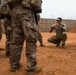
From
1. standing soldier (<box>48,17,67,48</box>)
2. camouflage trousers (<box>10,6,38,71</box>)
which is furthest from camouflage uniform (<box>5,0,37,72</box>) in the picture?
standing soldier (<box>48,17,67,48</box>)

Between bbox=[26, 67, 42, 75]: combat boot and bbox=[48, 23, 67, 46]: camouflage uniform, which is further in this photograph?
bbox=[48, 23, 67, 46]: camouflage uniform

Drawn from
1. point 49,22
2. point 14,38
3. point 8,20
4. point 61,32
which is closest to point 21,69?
point 14,38

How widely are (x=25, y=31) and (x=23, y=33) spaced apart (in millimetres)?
242

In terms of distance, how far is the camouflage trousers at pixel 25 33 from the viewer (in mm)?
5039

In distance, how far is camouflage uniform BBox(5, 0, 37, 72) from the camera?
16.5 feet

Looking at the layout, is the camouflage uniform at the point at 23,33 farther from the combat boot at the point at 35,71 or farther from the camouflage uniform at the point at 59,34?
the camouflage uniform at the point at 59,34

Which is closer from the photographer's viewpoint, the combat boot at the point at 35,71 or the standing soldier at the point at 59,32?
the combat boot at the point at 35,71

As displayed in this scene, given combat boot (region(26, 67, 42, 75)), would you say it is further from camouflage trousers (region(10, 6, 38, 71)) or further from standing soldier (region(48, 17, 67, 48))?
standing soldier (region(48, 17, 67, 48))

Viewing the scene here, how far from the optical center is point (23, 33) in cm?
528

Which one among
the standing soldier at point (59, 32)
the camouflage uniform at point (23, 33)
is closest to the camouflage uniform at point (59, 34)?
the standing soldier at point (59, 32)

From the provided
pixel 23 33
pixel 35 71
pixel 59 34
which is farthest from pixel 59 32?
pixel 35 71

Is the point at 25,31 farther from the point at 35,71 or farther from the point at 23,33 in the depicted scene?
the point at 35,71

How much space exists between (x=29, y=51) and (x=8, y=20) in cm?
194

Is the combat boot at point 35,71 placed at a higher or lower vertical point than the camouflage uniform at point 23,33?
lower
